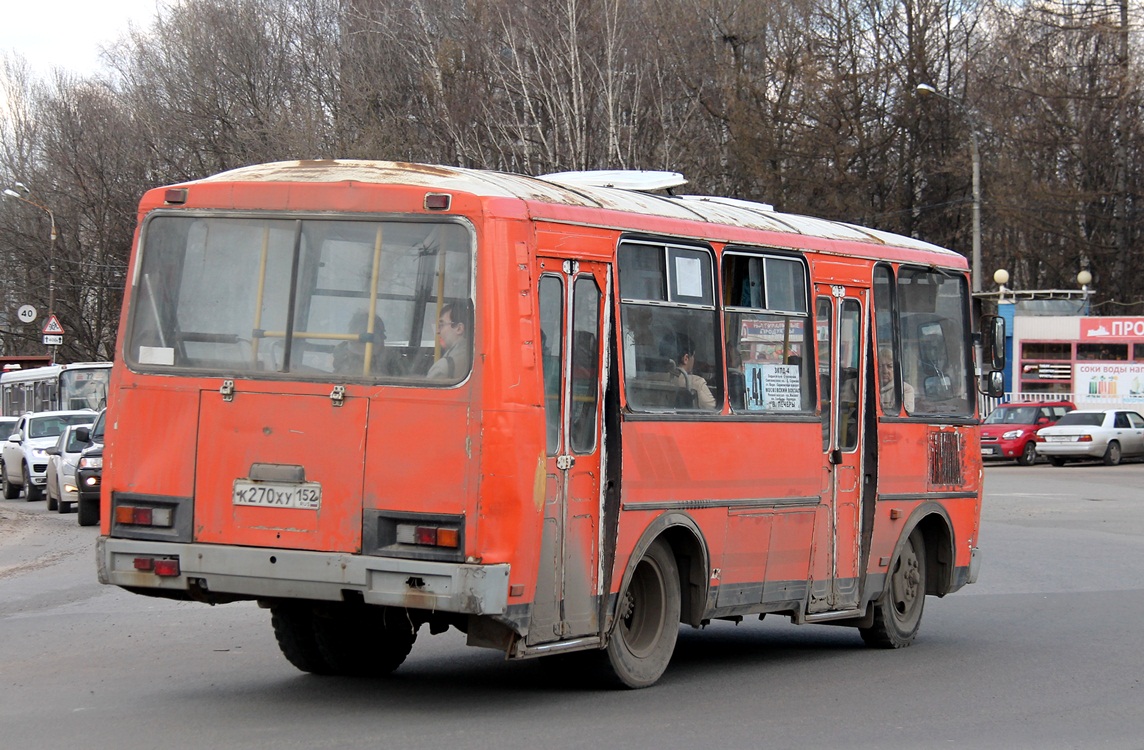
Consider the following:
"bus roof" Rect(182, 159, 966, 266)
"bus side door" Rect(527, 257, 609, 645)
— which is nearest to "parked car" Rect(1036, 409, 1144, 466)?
"bus roof" Rect(182, 159, 966, 266)

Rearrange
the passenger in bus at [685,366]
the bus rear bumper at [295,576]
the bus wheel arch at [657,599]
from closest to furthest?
the bus rear bumper at [295,576] → the bus wheel arch at [657,599] → the passenger in bus at [685,366]

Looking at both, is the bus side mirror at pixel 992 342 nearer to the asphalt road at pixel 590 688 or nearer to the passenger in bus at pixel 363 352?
the asphalt road at pixel 590 688

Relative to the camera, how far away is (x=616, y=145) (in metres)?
43.1

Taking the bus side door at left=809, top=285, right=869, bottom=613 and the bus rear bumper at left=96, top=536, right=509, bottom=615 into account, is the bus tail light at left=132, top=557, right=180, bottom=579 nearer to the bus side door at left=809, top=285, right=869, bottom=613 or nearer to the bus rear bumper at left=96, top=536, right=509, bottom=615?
the bus rear bumper at left=96, top=536, right=509, bottom=615

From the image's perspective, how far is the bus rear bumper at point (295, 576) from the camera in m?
7.25

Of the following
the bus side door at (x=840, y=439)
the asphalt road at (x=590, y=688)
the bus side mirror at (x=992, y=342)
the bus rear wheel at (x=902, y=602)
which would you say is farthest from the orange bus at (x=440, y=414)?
the bus side mirror at (x=992, y=342)

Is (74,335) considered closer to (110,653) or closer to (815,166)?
(815,166)

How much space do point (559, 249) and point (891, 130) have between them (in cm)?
4563

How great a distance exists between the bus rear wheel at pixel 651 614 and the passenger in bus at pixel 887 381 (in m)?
2.71

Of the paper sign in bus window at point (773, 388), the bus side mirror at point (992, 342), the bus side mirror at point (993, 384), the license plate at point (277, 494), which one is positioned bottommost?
the license plate at point (277, 494)

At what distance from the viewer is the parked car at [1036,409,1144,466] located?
126ft

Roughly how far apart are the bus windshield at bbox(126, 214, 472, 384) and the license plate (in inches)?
21.3

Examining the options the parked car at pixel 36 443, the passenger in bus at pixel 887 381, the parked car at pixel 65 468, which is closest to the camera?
the passenger in bus at pixel 887 381

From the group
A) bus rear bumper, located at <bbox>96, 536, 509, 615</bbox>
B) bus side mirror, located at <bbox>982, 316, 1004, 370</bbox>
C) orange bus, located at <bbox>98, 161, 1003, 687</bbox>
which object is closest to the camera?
bus rear bumper, located at <bbox>96, 536, 509, 615</bbox>
